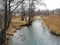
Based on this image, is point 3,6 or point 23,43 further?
point 23,43

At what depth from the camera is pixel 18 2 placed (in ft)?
50.1

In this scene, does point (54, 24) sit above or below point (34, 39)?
above

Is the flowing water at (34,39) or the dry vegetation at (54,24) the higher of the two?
the dry vegetation at (54,24)

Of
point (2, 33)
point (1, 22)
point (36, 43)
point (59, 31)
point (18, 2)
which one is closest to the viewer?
point (2, 33)

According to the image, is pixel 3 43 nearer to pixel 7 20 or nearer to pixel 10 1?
pixel 7 20

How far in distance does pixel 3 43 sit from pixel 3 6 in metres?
2.75

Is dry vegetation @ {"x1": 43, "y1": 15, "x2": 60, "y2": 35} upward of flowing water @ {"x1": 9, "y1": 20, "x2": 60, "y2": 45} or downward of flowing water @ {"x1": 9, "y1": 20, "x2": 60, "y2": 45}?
upward

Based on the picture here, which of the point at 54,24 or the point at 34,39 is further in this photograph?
the point at 54,24

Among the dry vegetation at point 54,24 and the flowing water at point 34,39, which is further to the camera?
the dry vegetation at point 54,24

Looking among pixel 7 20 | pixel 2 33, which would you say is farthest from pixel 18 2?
pixel 2 33

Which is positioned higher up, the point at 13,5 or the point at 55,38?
the point at 13,5

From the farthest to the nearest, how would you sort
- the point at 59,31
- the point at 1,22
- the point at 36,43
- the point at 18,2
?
the point at 59,31 < the point at 1,22 < the point at 36,43 < the point at 18,2

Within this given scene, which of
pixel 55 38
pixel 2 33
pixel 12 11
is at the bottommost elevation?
pixel 55 38

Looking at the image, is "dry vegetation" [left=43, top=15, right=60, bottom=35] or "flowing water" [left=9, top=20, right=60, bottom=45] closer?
"flowing water" [left=9, top=20, right=60, bottom=45]
